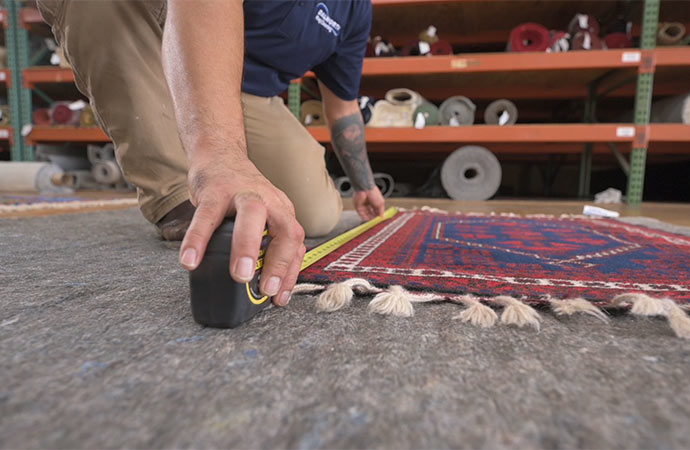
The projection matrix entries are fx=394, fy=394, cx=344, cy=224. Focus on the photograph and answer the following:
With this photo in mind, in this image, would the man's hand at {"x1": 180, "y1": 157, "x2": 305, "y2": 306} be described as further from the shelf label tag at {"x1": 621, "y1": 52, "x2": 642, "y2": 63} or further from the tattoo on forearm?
the shelf label tag at {"x1": 621, "y1": 52, "x2": 642, "y2": 63}

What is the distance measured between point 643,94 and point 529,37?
0.69 metres

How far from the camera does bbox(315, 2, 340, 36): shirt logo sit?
865mm

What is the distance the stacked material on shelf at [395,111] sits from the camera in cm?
241

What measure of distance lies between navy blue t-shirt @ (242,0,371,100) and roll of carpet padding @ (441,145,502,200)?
1.46m

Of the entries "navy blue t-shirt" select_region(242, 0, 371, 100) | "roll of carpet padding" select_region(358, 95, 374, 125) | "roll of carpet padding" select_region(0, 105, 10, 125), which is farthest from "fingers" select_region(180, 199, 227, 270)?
"roll of carpet padding" select_region(0, 105, 10, 125)

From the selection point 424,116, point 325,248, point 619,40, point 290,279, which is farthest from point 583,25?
point 290,279

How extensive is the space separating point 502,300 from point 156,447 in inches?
13.1

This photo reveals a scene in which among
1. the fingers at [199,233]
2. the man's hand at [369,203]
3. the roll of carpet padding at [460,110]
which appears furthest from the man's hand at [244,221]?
the roll of carpet padding at [460,110]

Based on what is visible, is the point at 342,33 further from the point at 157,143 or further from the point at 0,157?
the point at 0,157

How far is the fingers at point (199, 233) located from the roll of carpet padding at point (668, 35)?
2870 mm

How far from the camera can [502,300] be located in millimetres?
405

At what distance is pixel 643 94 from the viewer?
213cm

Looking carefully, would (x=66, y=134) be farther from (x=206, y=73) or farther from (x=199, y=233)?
(x=199, y=233)

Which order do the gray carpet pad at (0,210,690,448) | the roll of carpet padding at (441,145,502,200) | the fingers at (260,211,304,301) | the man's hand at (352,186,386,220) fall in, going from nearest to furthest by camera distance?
the gray carpet pad at (0,210,690,448) → the fingers at (260,211,304,301) → the man's hand at (352,186,386,220) → the roll of carpet padding at (441,145,502,200)
